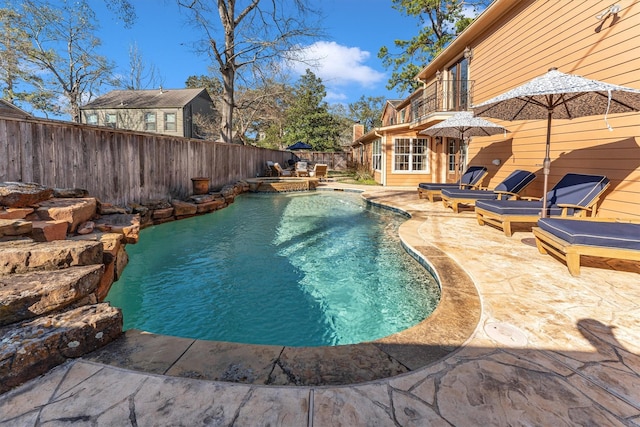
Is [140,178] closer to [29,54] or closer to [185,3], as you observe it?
[185,3]

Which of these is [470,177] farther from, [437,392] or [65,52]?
[65,52]

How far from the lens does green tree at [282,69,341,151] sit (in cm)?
3120

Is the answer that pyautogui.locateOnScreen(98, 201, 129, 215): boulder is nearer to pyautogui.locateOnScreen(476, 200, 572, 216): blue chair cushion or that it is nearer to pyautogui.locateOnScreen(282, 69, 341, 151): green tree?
pyautogui.locateOnScreen(476, 200, 572, 216): blue chair cushion

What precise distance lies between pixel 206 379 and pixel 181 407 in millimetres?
215

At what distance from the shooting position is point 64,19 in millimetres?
19094

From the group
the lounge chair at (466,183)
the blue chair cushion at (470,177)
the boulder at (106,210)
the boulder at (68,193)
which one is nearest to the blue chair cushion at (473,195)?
the lounge chair at (466,183)

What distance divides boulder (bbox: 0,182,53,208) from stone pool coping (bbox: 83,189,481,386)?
2.30 m

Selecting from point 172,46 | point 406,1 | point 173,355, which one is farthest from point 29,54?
point 173,355

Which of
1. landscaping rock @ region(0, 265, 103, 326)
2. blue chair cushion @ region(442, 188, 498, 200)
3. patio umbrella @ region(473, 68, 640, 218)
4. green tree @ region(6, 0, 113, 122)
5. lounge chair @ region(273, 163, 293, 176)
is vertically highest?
green tree @ region(6, 0, 113, 122)

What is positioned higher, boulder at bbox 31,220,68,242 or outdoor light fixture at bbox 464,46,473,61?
outdoor light fixture at bbox 464,46,473,61

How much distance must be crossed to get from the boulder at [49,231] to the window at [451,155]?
1276 cm

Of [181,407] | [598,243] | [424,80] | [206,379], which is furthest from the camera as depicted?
[424,80]

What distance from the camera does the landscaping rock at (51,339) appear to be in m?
1.63

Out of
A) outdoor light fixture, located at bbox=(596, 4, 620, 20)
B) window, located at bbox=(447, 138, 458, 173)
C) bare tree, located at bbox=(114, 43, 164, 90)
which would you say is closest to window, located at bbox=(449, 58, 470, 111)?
window, located at bbox=(447, 138, 458, 173)
